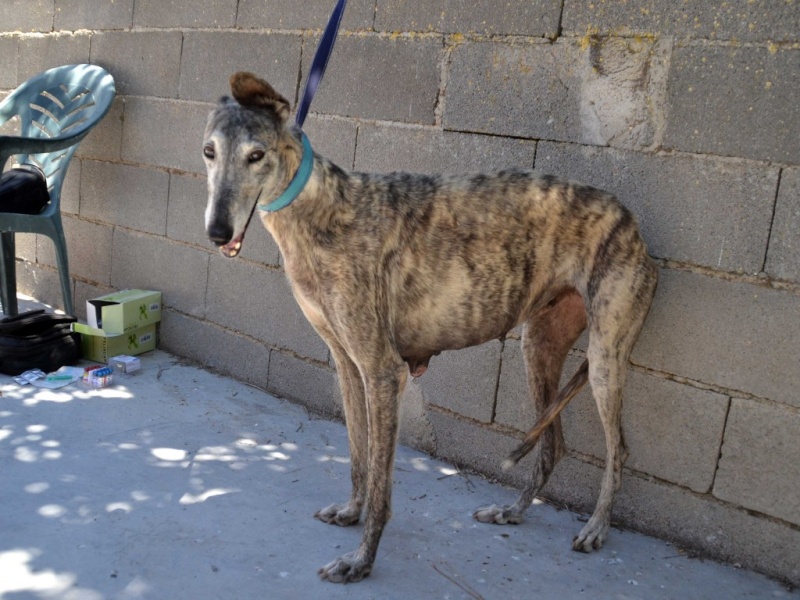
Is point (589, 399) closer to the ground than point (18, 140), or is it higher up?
closer to the ground

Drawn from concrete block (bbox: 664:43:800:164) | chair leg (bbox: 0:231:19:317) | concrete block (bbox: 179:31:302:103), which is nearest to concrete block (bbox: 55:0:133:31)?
concrete block (bbox: 179:31:302:103)

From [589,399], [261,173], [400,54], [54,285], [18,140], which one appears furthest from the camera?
[54,285]

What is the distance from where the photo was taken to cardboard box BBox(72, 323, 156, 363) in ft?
16.7

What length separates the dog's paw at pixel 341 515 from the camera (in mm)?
3324

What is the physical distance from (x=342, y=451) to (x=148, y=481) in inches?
39.2

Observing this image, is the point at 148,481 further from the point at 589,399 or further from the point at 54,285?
the point at 54,285

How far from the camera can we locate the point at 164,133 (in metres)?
5.28

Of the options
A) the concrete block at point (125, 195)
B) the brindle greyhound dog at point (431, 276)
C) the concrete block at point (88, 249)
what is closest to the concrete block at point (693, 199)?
the brindle greyhound dog at point (431, 276)

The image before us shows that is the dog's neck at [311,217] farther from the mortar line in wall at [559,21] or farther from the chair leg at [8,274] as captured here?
the chair leg at [8,274]

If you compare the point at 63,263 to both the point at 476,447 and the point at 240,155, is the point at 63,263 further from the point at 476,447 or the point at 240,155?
the point at 240,155

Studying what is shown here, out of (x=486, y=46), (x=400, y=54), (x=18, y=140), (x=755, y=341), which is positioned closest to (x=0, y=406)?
(x=18, y=140)

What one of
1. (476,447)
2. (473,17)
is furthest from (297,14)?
(476,447)

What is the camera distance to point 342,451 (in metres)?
4.12

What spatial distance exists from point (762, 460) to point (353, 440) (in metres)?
1.62
